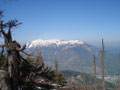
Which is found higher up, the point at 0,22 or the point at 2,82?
the point at 0,22

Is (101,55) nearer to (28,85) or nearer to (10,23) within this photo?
(28,85)

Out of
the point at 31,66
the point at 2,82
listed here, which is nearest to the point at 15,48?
the point at 2,82

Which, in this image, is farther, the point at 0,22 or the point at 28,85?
the point at 28,85

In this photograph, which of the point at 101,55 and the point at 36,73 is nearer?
the point at 36,73

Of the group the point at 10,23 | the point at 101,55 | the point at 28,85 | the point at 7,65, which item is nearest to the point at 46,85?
the point at 28,85

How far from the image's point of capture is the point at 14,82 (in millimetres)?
10594

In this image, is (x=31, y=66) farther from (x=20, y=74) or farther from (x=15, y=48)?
(x=15, y=48)

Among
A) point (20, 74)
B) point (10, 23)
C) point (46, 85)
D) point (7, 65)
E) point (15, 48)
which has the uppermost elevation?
point (10, 23)

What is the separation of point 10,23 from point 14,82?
12.0 ft

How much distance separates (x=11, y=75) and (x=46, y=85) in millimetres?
6590

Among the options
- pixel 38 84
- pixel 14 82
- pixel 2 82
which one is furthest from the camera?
pixel 38 84

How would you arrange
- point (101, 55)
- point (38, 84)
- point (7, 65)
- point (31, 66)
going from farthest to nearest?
point (101, 55) → point (38, 84) → point (31, 66) → point (7, 65)

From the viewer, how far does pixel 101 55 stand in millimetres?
38469

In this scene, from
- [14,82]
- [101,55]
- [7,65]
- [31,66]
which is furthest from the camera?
[101,55]
